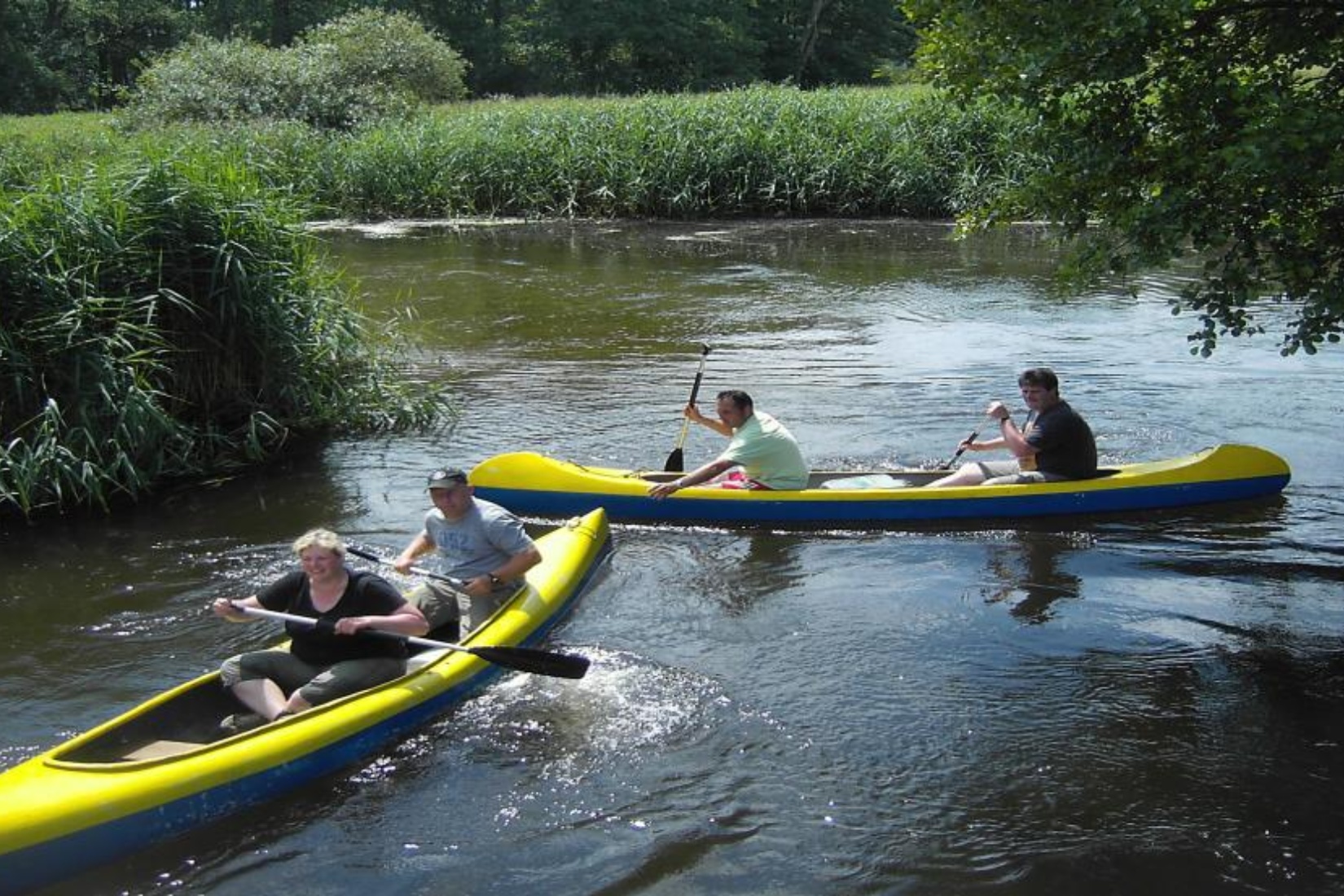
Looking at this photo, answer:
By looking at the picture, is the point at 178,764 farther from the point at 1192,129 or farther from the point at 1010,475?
the point at 1010,475

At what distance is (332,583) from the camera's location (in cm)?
582

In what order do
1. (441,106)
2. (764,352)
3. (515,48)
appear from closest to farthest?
(764,352), (441,106), (515,48)

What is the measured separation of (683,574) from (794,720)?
201 cm

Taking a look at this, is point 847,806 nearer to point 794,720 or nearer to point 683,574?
point 794,720

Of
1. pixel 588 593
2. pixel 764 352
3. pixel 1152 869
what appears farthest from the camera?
pixel 764 352

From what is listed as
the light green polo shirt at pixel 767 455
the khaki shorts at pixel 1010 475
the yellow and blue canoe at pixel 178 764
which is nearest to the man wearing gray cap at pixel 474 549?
the yellow and blue canoe at pixel 178 764

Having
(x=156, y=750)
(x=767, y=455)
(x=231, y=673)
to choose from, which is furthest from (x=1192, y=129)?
(x=156, y=750)

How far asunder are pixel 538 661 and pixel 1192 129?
3746mm

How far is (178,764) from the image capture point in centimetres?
522

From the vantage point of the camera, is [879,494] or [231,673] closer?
[231,673]

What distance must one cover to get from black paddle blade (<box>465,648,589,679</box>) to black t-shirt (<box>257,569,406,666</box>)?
40 centimetres

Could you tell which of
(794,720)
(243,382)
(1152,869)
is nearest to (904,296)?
(243,382)

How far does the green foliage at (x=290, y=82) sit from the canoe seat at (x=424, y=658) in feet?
70.5

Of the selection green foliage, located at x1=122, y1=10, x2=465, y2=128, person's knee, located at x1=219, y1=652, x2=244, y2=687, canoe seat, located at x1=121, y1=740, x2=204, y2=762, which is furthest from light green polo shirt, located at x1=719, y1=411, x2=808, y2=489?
green foliage, located at x1=122, y1=10, x2=465, y2=128
